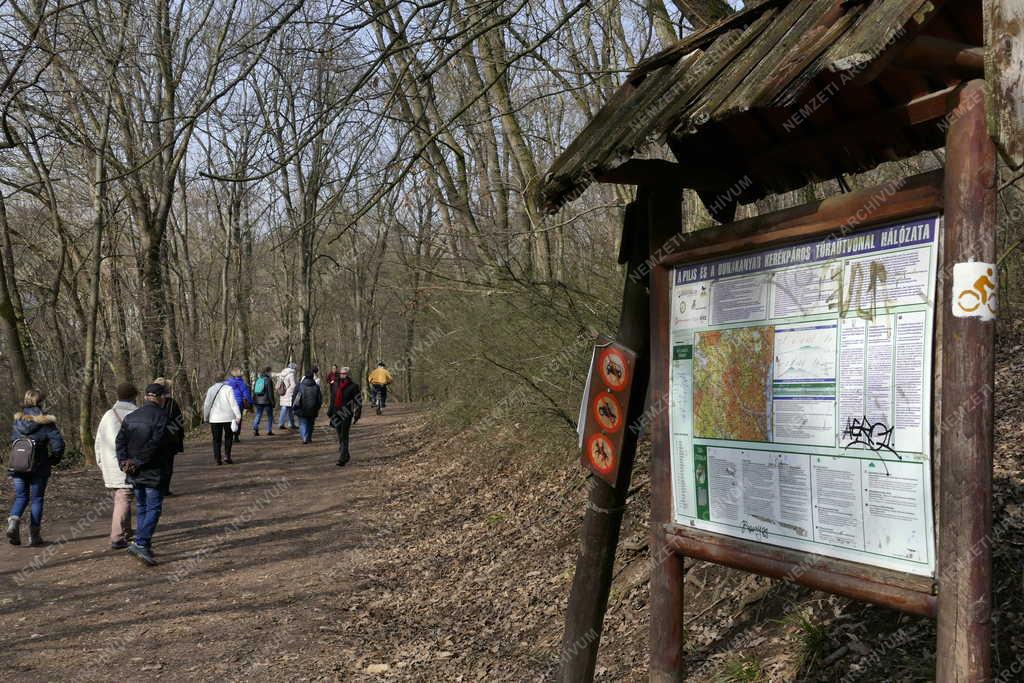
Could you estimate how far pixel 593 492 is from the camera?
406 centimetres

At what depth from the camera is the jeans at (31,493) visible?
9.51m

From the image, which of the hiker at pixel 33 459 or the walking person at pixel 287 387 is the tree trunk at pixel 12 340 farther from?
the walking person at pixel 287 387

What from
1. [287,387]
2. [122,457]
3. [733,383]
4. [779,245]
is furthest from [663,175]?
[287,387]

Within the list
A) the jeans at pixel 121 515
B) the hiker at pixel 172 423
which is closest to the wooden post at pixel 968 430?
the hiker at pixel 172 423

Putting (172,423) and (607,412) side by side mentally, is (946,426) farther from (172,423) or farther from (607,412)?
(172,423)

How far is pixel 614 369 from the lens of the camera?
3922mm

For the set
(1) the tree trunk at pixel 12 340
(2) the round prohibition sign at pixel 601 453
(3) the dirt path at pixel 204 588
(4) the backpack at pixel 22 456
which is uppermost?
(1) the tree trunk at pixel 12 340

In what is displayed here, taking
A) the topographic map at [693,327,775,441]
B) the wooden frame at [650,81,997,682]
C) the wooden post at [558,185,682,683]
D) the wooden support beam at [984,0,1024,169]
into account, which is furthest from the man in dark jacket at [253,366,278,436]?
the wooden support beam at [984,0,1024,169]

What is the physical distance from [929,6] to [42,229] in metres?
23.7

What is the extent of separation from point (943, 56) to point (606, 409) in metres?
2.00

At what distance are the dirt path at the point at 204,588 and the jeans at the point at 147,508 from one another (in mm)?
373

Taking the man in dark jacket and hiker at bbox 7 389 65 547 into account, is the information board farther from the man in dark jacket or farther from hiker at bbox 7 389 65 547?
the man in dark jacket

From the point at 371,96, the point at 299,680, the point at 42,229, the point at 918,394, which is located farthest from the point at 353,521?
the point at 42,229

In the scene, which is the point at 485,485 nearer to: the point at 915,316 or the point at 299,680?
the point at 299,680
